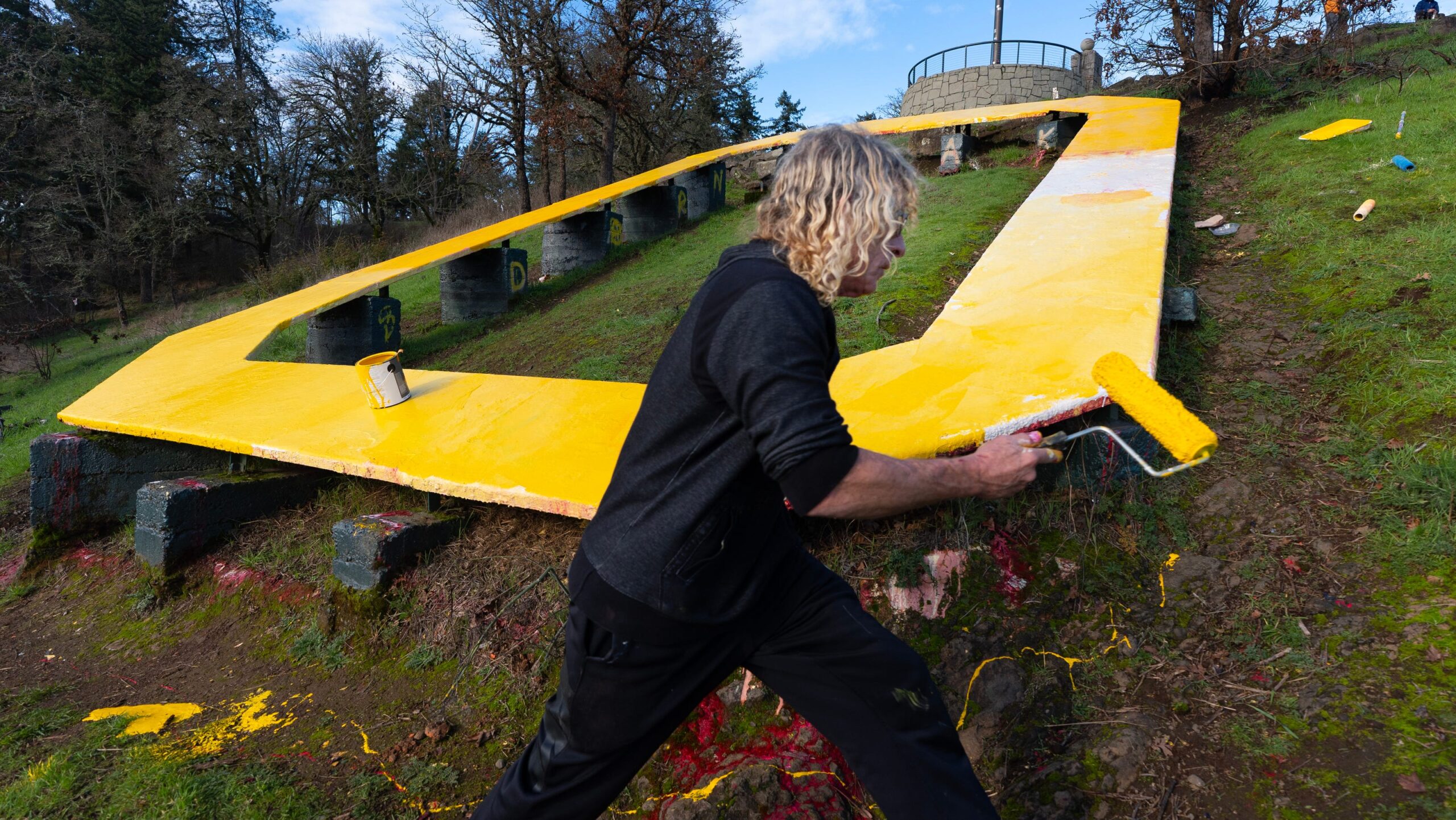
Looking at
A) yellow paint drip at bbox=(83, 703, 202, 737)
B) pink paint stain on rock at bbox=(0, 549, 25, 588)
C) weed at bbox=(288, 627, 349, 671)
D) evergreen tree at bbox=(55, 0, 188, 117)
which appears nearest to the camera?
yellow paint drip at bbox=(83, 703, 202, 737)

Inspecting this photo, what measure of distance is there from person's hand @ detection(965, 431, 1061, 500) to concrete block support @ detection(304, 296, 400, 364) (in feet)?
23.6

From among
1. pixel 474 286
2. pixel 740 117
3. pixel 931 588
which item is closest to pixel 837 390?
pixel 931 588

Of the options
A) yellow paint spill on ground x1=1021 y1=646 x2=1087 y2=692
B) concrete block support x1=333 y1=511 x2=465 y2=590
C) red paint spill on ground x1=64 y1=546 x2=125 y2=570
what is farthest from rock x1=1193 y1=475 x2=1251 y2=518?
red paint spill on ground x1=64 y1=546 x2=125 y2=570

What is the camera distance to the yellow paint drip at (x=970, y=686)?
98.1 inches

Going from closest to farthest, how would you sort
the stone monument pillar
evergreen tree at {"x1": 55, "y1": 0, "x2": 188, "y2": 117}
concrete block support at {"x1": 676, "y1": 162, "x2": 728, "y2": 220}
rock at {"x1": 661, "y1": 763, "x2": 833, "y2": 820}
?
rock at {"x1": 661, "y1": 763, "x2": 833, "y2": 820}, concrete block support at {"x1": 676, "y1": 162, "x2": 728, "y2": 220}, the stone monument pillar, evergreen tree at {"x1": 55, "y1": 0, "x2": 188, "y2": 117}

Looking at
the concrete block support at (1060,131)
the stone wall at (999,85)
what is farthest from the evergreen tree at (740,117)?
the concrete block support at (1060,131)

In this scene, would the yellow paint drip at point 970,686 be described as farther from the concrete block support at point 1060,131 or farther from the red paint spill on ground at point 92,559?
the concrete block support at point 1060,131

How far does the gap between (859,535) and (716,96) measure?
26864mm

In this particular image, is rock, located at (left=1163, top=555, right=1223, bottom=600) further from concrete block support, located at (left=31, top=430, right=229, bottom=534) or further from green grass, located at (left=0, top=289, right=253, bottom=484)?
green grass, located at (left=0, top=289, right=253, bottom=484)

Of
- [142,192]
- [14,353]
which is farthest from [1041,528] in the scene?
[142,192]

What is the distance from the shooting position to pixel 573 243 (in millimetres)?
10688

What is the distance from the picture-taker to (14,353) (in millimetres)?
19016

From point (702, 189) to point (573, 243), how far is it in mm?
2908

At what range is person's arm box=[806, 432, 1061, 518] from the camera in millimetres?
1636
